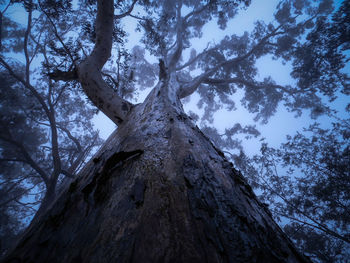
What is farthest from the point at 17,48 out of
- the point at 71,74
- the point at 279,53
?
the point at 279,53

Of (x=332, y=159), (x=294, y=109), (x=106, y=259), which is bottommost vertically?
(x=106, y=259)

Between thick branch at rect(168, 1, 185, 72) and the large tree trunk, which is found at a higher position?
thick branch at rect(168, 1, 185, 72)

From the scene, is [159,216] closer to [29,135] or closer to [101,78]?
[101,78]

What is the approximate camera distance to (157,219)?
52 centimetres

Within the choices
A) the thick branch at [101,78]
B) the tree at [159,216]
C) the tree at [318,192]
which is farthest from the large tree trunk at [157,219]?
the tree at [318,192]

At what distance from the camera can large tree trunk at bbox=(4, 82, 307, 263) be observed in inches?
18.0

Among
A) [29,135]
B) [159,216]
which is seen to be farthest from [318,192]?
[29,135]

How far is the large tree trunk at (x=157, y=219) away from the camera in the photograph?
0.46 meters

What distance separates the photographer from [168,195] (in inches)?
24.0

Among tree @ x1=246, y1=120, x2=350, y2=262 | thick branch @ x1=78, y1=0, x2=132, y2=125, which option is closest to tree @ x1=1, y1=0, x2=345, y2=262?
thick branch @ x1=78, y1=0, x2=132, y2=125

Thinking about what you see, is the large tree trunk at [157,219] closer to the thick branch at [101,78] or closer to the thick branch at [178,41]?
the thick branch at [101,78]

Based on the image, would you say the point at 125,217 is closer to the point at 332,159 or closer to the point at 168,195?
the point at 168,195

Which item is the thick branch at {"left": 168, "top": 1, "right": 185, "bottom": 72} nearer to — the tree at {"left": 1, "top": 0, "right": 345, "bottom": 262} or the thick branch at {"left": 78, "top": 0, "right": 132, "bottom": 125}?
the thick branch at {"left": 78, "top": 0, "right": 132, "bottom": 125}

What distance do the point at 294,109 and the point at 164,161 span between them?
595 inches
